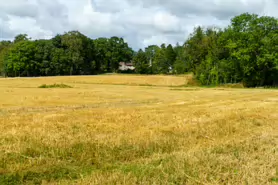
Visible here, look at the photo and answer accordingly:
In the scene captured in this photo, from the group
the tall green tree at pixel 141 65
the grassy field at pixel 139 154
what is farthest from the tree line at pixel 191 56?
the grassy field at pixel 139 154

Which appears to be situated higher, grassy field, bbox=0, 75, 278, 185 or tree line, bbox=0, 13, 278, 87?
tree line, bbox=0, 13, 278, 87

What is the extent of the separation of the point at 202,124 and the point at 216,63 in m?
70.4

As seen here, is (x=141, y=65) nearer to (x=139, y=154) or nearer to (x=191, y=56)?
(x=191, y=56)

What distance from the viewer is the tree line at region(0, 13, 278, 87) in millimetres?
71812

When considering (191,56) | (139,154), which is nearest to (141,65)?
(191,56)

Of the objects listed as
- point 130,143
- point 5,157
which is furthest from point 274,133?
point 5,157

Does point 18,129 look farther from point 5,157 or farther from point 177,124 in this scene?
point 177,124

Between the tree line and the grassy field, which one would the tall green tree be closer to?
the tree line

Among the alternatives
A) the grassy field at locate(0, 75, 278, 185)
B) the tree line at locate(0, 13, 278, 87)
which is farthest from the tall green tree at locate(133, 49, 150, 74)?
the grassy field at locate(0, 75, 278, 185)

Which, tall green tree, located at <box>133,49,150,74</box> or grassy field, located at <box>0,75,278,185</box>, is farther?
tall green tree, located at <box>133,49,150,74</box>

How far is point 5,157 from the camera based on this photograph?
27.3 feet

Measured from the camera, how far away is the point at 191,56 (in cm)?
9512

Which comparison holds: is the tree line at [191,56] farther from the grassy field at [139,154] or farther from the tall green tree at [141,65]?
the grassy field at [139,154]

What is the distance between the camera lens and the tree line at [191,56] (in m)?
71.8
